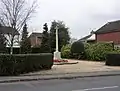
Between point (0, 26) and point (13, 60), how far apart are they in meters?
12.0

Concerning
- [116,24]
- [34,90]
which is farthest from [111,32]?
[34,90]

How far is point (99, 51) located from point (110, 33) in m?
21.4

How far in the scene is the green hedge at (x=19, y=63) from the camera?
17.0 metres

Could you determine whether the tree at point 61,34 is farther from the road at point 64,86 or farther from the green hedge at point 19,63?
the road at point 64,86

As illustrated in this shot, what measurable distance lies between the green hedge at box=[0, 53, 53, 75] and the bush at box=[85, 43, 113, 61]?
16041 mm

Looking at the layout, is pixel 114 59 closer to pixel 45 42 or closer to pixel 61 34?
pixel 45 42

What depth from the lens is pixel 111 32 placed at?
179ft

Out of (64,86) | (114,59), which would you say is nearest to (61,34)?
(114,59)

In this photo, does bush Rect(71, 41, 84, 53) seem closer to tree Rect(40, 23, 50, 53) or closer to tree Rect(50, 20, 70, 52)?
tree Rect(40, 23, 50, 53)

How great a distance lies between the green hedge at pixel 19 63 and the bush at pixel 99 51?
16041 mm

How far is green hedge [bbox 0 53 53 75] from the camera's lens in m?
17.0

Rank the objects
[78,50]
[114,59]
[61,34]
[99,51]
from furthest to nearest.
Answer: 1. [61,34]
2. [78,50]
3. [99,51]
4. [114,59]

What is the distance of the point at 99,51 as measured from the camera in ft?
113

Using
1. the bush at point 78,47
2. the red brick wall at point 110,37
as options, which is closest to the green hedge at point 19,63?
the bush at point 78,47
